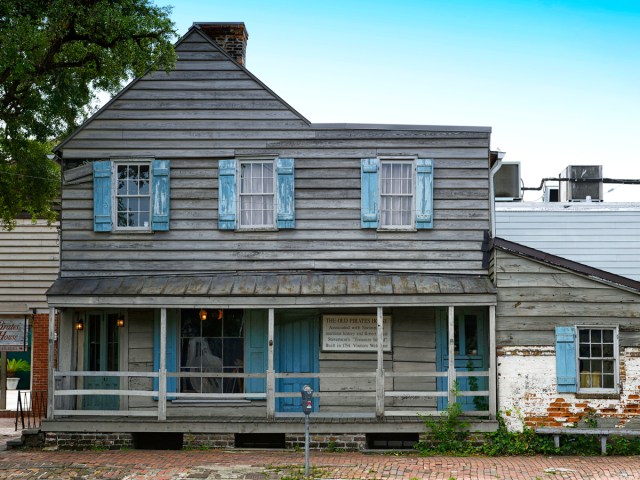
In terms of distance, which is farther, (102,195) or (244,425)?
(102,195)

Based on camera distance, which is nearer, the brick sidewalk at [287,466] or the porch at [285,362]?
the brick sidewalk at [287,466]

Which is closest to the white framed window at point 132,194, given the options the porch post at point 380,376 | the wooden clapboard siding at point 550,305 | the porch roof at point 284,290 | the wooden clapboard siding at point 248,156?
the wooden clapboard siding at point 248,156

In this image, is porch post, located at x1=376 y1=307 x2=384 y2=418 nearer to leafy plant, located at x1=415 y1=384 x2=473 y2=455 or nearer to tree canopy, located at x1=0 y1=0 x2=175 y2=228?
leafy plant, located at x1=415 y1=384 x2=473 y2=455

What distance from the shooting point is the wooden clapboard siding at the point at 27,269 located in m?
23.7

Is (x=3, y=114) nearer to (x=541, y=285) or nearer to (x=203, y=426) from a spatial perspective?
(x=203, y=426)

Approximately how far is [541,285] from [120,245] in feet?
27.7

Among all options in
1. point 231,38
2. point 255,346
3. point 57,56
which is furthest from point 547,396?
point 57,56

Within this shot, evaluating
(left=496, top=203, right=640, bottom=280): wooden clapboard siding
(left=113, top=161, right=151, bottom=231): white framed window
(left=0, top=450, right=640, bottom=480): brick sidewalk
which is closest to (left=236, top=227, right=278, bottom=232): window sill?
(left=113, top=161, right=151, bottom=231): white framed window

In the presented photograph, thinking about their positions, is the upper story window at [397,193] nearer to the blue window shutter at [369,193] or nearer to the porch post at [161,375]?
the blue window shutter at [369,193]

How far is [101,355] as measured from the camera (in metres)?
18.4

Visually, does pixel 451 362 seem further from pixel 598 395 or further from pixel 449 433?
pixel 598 395

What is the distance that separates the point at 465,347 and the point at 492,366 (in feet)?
4.88

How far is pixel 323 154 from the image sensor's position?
59.3 feet

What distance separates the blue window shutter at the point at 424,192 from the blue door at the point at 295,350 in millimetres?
2938
